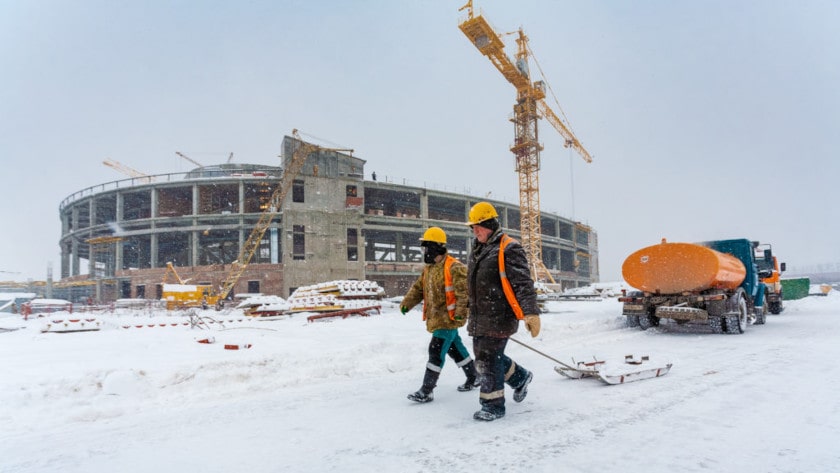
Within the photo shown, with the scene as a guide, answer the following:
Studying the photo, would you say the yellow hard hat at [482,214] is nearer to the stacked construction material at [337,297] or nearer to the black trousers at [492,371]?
the black trousers at [492,371]

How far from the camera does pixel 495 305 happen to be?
376 cm

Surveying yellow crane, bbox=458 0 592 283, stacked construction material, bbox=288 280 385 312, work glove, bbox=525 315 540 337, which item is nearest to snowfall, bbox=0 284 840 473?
work glove, bbox=525 315 540 337

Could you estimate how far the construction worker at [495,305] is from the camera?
12.0ft

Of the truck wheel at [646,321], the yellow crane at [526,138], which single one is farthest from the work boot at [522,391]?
the yellow crane at [526,138]

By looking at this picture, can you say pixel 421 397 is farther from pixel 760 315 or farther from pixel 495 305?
pixel 760 315

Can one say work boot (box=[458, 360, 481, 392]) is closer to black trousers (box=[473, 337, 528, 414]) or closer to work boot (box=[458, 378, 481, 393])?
work boot (box=[458, 378, 481, 393])

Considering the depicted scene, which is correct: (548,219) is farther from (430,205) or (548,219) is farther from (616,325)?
(616,325)

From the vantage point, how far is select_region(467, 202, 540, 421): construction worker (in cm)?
365

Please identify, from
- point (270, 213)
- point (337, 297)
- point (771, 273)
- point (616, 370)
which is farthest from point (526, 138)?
point (616, 370)

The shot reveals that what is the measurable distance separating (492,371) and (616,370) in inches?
80.9

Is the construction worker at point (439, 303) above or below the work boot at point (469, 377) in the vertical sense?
above

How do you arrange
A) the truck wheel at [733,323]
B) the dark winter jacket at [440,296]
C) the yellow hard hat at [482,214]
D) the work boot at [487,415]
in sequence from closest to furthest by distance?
the work boot at [487,415]
the yellow hard hat at [482,214]
the dark winter jacket at [440,296]
the truck wheel at [733,323]

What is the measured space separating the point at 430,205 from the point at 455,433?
5158 cm

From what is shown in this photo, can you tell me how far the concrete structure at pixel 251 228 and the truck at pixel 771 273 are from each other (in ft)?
106
